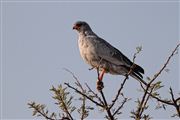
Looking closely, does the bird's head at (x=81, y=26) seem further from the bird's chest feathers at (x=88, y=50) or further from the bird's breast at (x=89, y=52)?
the bird's breast at (x=89, y=52)

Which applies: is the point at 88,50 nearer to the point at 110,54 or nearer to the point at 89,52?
the point at 89,52

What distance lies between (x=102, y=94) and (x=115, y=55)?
4061 millimetres

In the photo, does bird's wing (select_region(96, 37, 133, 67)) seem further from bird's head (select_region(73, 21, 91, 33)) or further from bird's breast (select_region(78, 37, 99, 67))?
bird's head (select_region(73, 21, 91, 33))

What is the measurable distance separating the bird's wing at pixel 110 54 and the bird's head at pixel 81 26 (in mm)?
821

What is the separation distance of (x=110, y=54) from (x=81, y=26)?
162 cm

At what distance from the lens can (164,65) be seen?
17.0ft

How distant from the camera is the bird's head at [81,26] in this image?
10.5 meters

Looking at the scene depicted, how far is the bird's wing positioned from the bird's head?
32.3 inches

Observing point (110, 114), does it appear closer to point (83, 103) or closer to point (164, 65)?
point (83, 103)

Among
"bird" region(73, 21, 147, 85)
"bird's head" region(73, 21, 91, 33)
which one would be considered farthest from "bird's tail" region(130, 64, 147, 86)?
"bird's head" region(73, 21, 91, 33)

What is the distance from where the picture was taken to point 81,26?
1062 centimetres

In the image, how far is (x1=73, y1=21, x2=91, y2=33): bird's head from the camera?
1050cm

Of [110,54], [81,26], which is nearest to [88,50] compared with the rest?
[110,54]

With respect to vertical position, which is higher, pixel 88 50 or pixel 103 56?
pixel 88 50
